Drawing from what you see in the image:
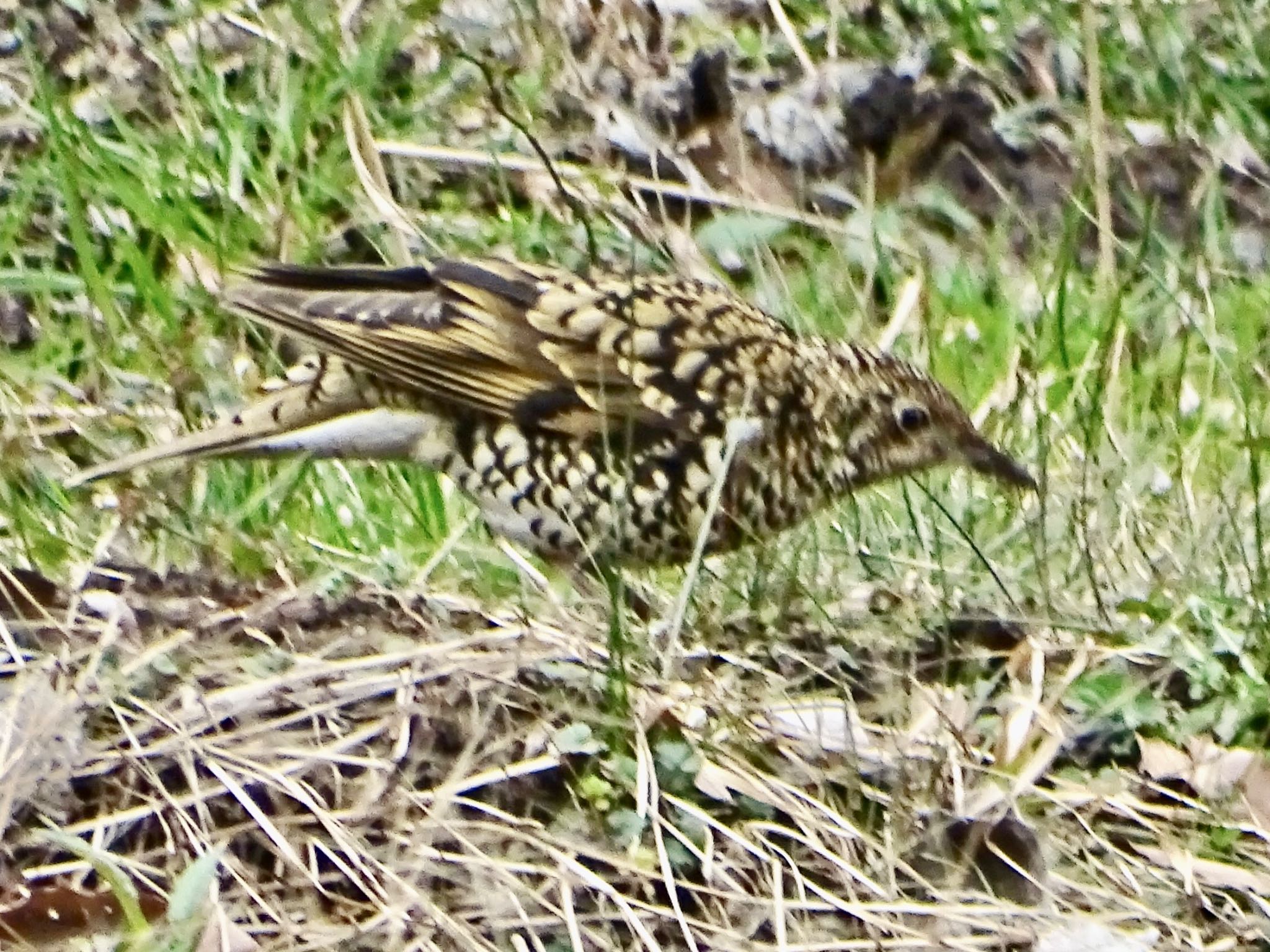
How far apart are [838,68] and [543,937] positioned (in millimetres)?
4778

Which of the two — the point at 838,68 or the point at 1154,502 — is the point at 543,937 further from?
the point at 838,68

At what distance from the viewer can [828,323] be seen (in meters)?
5.99

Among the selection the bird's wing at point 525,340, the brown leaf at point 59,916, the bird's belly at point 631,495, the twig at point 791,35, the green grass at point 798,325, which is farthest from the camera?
the twig at point 791,35

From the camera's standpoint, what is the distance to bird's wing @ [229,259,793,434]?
4.55 m

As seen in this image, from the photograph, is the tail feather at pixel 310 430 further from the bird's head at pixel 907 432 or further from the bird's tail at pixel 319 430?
the bird's head at pixel 907 432

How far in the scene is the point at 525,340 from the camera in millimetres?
4648

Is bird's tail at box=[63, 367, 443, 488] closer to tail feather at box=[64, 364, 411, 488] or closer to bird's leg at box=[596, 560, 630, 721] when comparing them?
tail feather at box=[64, 364, 411, 488]

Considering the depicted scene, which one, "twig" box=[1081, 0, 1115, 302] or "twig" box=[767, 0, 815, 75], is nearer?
"twig" box=[1081, 0, 1115, 302]

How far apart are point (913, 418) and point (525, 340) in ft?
2.62

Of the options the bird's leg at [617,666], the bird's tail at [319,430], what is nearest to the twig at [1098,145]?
the bird's tail at [319,430]

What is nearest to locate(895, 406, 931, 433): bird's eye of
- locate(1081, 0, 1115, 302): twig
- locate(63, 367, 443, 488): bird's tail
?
locate(1081, 0, 1115, 302): twig

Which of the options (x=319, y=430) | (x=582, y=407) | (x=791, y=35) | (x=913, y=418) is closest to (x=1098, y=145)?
(x=913, y=418)

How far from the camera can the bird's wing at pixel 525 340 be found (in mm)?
4555

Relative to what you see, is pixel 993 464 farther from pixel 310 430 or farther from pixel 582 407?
pixel 310 430
